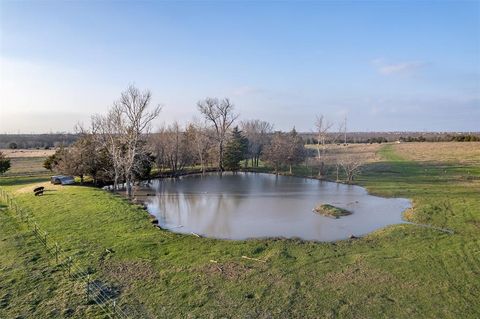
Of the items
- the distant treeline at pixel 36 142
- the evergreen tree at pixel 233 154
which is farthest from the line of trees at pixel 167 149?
the distant treeline at pixel 36 142

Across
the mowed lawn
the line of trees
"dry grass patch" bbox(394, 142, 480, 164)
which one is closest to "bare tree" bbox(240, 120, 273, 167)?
the line of trees

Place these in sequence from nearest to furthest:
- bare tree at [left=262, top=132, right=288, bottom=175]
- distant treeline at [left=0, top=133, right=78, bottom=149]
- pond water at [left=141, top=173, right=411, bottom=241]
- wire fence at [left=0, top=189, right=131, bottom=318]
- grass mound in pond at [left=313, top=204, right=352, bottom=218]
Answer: wire fence at [left=0, top=189, right=131, bottom=318] → pond water at [left=141, top=173, right=411, bottom=241] → grass mound in pond at [left=313, top=204, right=352, bottom=218] → bare tree at [left=262, top=132, right=288, bottom=175] → distant treeline at [left=0, top=133, right=78, bottom=149]

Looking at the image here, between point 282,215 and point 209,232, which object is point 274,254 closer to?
point 209,232

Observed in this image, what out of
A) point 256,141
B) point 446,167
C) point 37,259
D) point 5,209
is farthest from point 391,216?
point 256,141

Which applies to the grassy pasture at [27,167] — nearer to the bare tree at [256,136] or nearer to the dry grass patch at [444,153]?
the bare tree at [256,136]

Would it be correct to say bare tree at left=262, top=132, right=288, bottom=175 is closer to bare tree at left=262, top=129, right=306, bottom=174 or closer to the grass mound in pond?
bare tree at left=262, top=129, right=306, bottom=174

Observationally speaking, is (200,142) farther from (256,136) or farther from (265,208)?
(265,208)
